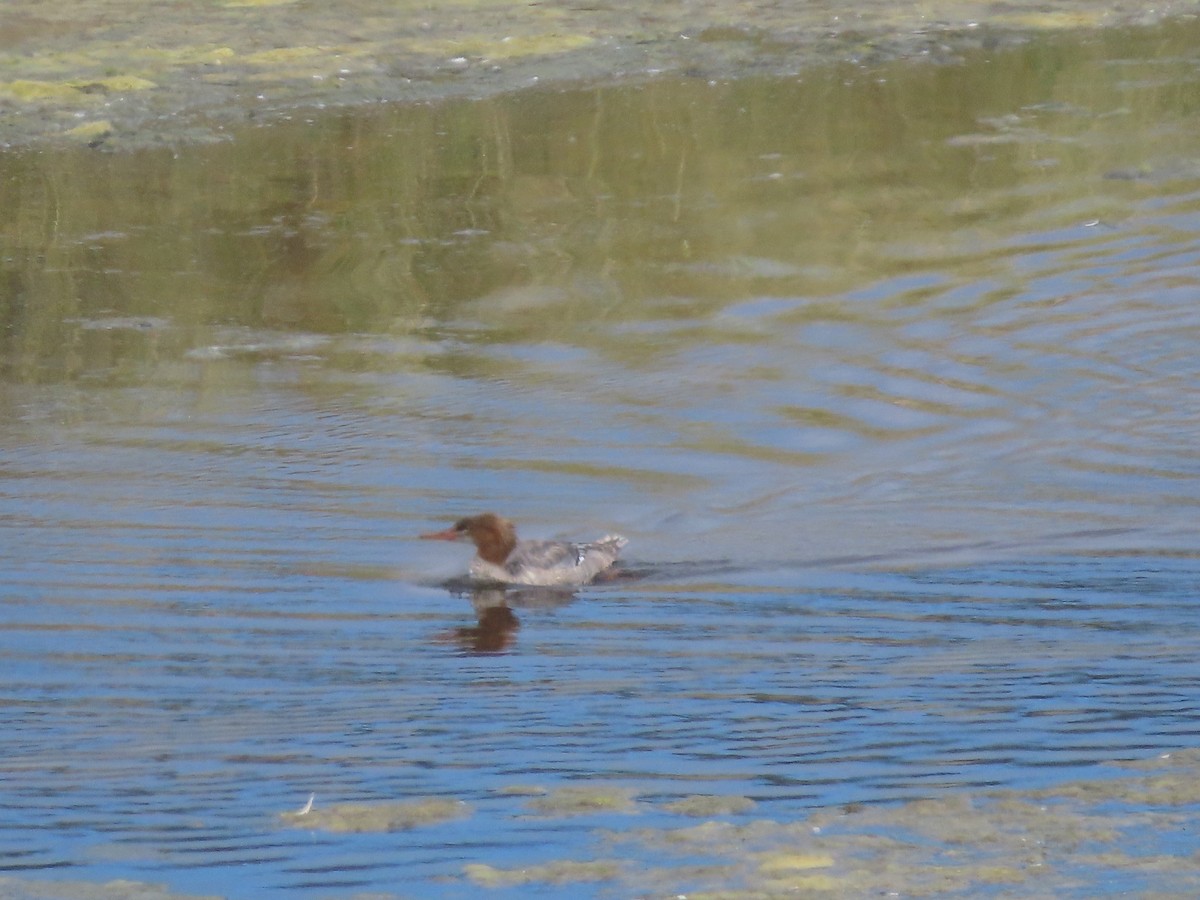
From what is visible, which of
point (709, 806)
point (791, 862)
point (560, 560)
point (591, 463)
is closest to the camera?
point (791, 862)

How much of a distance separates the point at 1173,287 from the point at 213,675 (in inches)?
248

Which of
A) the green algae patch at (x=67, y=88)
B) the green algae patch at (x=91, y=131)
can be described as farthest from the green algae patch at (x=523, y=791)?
the green algae patch at (x=67, y=88)

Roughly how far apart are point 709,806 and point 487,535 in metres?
2.52

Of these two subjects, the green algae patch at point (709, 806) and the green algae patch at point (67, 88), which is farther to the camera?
the green algae patch at point (67, 88)

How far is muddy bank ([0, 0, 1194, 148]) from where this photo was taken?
1513 cm

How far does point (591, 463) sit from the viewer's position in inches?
348

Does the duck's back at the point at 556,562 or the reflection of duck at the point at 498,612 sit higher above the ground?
the duck's back at the point at 556,562

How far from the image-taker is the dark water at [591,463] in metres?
5.75

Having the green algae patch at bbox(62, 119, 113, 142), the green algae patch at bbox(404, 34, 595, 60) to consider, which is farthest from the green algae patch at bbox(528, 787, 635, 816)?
the green algae patch at bbox(404, 34, 595, 60)

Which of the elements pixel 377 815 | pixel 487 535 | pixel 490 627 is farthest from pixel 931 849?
pixel 487 535

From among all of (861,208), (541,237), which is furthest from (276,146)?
(861,208)

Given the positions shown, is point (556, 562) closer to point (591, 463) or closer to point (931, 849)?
point (591, 463)

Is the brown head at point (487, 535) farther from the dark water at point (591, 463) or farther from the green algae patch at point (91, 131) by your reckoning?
the green algae patch at point (91, 131)

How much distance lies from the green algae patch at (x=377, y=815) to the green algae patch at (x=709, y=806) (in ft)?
1.76
